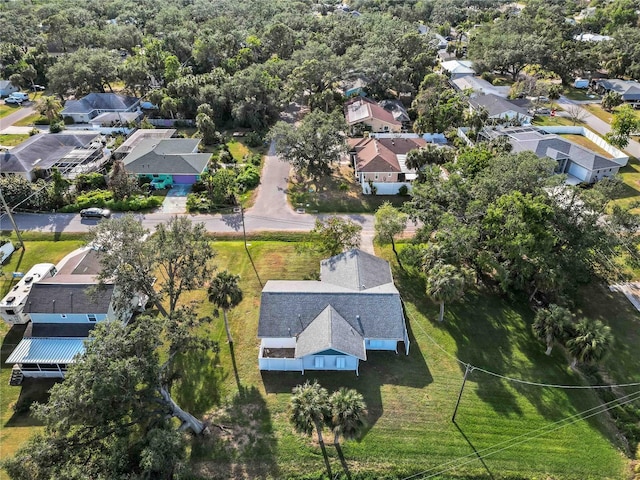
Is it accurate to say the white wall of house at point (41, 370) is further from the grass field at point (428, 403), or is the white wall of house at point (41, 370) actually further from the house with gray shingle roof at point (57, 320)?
the grass field at point (428, 403)

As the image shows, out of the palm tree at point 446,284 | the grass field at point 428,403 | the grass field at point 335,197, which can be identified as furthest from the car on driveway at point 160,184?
the palm tree at point 446,284

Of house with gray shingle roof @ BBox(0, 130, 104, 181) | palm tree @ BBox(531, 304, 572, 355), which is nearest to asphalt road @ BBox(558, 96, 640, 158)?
palm tree @ BBox(531, 304, 572, 355)

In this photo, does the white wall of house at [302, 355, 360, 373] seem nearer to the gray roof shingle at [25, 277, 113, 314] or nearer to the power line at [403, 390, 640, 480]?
the power line at [403, 390, 640, 480]

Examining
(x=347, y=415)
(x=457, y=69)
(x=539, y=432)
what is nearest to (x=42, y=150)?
(x=347, y=415)

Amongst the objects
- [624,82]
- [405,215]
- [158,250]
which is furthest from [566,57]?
[158,250]

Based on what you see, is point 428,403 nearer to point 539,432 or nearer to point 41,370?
point 539,432

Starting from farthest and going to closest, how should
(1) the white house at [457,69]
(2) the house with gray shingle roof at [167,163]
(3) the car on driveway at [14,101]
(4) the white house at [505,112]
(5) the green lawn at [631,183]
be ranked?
(1) the white house at [457,69] → (3) the car on driveway at [14,101] → (4) the white house at [505,112] → (2) the house with gray shingle roof at [167,163] → (5) the green lawn at [631,183]
